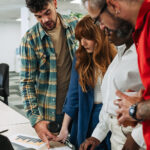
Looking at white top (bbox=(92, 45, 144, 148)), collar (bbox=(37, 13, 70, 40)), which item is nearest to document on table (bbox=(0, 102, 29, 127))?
collar (bbox=(37, 13, 70, 40))

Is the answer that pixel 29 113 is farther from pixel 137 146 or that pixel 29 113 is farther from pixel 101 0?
pixel 101 0

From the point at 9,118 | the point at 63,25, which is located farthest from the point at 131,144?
the point at 9,118

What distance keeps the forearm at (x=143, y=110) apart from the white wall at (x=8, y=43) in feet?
49.2

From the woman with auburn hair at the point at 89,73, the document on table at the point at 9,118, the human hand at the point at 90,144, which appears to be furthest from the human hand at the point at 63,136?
the document on table at the point at 9,118

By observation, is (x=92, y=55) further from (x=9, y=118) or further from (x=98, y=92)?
(x=9, y=118)

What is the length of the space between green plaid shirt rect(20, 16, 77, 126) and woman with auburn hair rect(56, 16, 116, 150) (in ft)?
0.81

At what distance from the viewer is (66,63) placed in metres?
1.97

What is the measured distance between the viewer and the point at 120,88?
118 centimetres

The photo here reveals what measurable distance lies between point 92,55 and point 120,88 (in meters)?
0.53

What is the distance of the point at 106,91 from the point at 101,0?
1.81 ft

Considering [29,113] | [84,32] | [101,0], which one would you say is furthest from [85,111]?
[101,0]

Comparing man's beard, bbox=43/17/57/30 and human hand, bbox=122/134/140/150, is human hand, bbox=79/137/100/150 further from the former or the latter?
man's beard, bbox=43/17/57/30

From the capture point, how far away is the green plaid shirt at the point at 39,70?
180 centimetres

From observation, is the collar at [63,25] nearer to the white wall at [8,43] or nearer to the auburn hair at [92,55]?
the auburn hair at [92,55]
